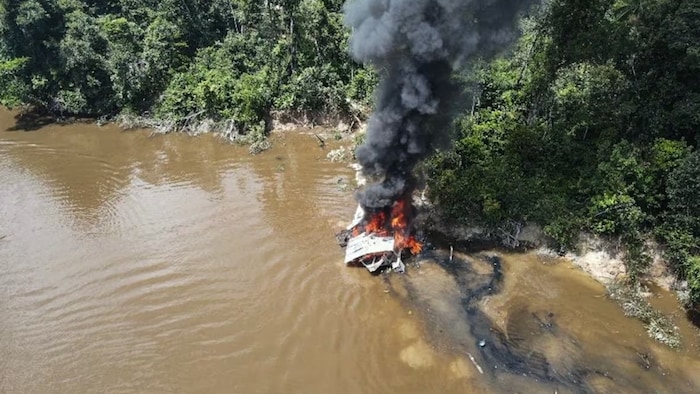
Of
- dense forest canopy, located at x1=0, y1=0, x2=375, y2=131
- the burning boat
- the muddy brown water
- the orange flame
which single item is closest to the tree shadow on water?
dense forest canopy, located at x1=0, y1=0, x2=375, y2=131

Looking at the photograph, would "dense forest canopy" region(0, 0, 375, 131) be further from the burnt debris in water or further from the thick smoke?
the burnt debris in water

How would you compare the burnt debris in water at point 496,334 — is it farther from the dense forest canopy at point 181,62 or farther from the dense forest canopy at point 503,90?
the dense forest canopy at point 181,62

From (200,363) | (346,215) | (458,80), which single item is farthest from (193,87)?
(200,363)

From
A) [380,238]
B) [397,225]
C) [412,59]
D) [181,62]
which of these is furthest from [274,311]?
[181,62]

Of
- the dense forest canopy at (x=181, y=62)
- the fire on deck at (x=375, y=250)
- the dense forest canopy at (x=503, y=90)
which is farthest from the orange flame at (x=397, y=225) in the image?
the dense forest canopy at (x=181, y=62)

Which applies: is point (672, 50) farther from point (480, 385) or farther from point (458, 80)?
point (480, 385)

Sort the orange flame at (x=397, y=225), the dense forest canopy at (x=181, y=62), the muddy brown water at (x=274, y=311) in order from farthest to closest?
the dense forest canopy at (x=181, y=62)
the orange flame at (x=397, y=225)
the muddy brown water at (x=274, y=311)
